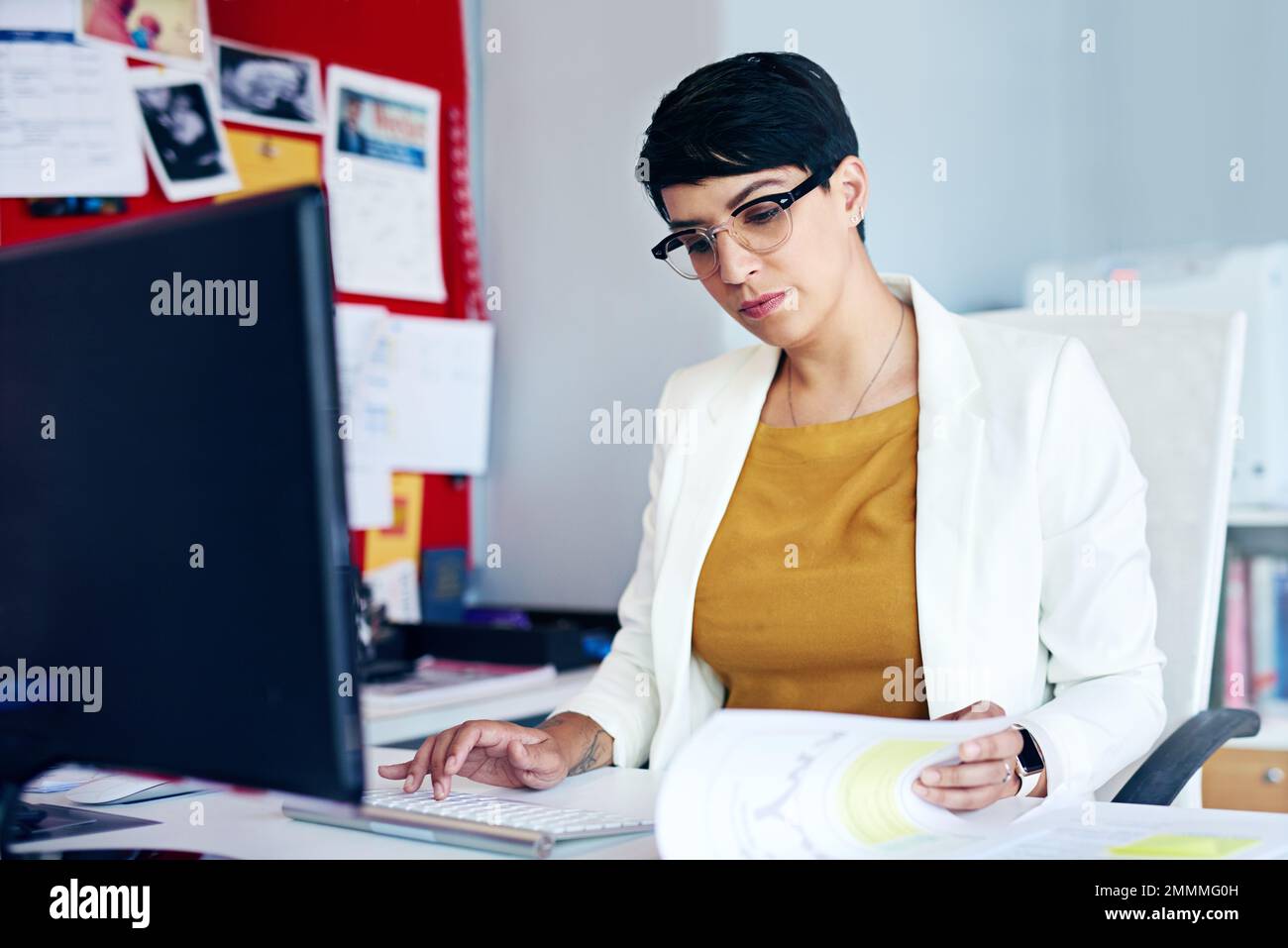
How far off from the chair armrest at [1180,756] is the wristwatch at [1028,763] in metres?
0.24

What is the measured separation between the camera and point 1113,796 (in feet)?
3.94

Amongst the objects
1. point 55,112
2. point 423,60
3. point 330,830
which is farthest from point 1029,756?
point 423,60

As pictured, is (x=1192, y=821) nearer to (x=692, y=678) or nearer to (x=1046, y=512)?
(x=1046, y=512)

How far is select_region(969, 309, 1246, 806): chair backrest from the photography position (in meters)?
1.31

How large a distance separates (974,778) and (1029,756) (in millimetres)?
116

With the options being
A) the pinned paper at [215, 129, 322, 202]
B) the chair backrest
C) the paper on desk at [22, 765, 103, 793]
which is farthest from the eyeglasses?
the pinned paper at [215, 129, 322, 202]

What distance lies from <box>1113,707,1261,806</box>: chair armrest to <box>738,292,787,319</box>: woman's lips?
0.57m

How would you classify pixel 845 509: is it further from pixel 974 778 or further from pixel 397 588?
pixel 397 588

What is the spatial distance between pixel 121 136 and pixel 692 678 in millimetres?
1231

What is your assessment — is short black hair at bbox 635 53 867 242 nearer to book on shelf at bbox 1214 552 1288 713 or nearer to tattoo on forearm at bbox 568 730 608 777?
tattoo on forearm at bbox 568 730 608 777

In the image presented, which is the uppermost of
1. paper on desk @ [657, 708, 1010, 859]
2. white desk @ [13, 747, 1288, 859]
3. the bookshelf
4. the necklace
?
the necklace

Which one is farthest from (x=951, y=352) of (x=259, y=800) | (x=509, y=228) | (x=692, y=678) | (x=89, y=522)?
(x=509, y=228)

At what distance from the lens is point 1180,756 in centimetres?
117

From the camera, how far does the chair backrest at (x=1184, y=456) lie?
1.31 metres
